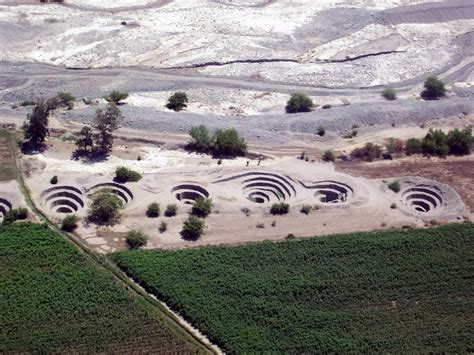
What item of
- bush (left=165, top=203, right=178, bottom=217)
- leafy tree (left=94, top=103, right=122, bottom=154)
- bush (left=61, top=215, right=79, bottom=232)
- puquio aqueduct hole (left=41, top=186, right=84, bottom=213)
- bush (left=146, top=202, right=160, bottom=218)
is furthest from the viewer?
leafy tree (left=94, top=103, right=122, bottom=154)

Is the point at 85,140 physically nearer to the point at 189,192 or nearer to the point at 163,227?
the point at 189,192

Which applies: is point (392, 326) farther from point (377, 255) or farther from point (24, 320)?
point (24, 320)

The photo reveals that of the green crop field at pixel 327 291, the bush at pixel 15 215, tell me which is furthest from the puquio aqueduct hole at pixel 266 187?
the bush at pixel 15 215

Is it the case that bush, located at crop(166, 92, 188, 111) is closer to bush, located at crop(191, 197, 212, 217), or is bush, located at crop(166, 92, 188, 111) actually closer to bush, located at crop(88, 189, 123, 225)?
bush, located at crop(191, 197, 212, 217)

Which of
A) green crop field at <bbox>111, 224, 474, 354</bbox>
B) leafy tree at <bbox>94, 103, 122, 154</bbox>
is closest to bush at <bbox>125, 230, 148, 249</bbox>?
green crop field at <bbox>111, 224, 474, 354</bbox>

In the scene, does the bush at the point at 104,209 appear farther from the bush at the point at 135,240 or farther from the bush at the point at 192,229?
the bush at the point at 192,229

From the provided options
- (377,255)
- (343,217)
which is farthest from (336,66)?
(377,255)
